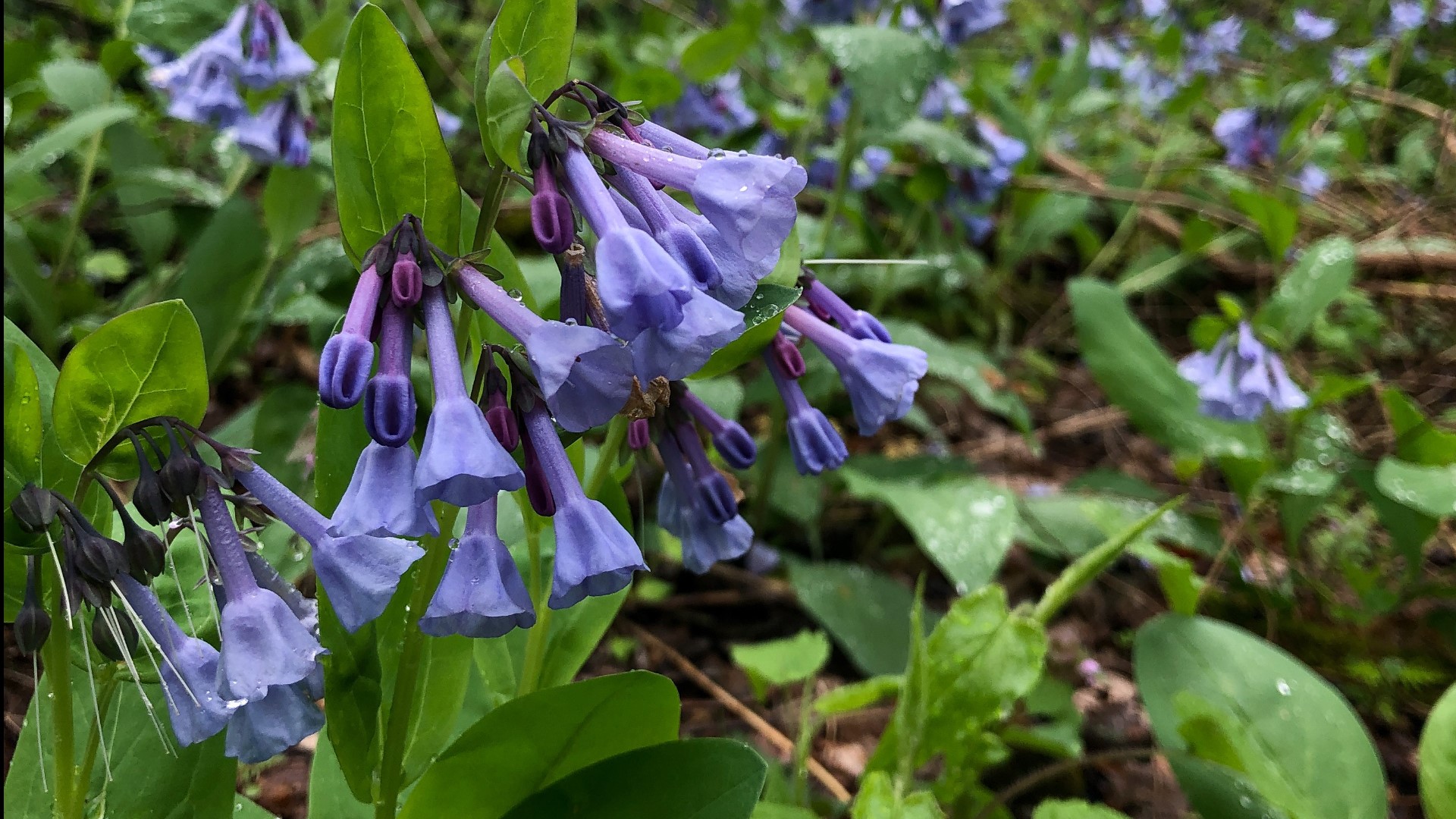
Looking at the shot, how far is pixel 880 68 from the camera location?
78.7 inches

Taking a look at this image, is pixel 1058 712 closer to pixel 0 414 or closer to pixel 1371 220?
pixel 0 414

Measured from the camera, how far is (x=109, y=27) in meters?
3.80

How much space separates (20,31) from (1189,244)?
4.33m

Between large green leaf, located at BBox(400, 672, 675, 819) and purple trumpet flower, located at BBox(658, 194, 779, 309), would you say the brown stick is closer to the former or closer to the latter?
large green leaf, located at BBox(400, 672, 675, 819)

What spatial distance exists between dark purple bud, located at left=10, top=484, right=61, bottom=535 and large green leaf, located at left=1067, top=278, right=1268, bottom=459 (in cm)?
202

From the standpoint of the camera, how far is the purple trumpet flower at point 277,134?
186 centimetres

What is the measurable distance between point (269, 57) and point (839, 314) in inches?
A: 60.1

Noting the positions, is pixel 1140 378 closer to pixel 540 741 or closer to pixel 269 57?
pixel 540 741

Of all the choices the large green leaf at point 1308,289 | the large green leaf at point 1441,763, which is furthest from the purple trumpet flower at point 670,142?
the large green leaf at point 1308,289

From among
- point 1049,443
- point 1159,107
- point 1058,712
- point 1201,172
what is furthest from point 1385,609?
point 1159,107

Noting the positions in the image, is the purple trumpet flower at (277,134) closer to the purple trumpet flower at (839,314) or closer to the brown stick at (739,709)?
the brown stick at (739,709)

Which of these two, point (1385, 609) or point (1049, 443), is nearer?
point (1385, 609)

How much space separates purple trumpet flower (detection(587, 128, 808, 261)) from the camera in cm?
65

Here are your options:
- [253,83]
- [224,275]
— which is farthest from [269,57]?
[224,275]
